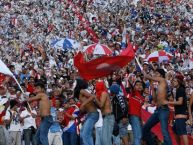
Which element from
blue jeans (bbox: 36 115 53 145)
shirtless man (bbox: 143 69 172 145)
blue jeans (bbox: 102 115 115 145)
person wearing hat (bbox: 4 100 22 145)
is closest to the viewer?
shirtless man (bbox: 143 69 172 145)

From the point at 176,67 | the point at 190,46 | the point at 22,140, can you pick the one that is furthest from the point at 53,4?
the point at 22,140

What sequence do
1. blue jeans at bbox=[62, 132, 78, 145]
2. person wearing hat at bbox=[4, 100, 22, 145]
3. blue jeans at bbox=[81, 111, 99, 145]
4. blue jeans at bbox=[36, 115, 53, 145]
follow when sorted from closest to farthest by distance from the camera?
blue jeans at bbox=[81, 111, 99, 145] < blue jeans at bbox=[36, 115, 53, 145] < blue jeans at bbox=[62, 132, 78, 145] < person wearing hat at bbox=[4, 100, 22, 145]

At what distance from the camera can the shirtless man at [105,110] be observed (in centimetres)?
1488

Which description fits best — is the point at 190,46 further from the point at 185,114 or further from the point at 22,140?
the point at 185,114

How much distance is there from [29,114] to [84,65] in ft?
7.92

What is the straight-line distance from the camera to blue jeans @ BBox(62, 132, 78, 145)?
682 inches

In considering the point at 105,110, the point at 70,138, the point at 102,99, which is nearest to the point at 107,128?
the point at 105,110

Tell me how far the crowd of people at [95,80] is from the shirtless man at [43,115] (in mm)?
21

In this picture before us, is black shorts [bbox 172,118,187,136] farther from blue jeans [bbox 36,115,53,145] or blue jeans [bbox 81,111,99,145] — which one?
blue jeans [bbox 36,115,53,145]

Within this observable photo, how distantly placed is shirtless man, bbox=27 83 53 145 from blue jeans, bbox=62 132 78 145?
128cm

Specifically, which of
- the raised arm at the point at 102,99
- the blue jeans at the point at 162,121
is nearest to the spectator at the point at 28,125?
the raised arm at the point at 102,99

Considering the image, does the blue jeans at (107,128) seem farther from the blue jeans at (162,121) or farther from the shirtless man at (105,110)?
the blue jeans at (162,121)

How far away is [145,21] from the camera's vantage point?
1508 inches

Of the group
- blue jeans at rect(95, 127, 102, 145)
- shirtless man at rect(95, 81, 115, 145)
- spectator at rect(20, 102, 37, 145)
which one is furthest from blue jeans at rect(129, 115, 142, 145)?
spectator at rect(20, 102, 37, 145)
